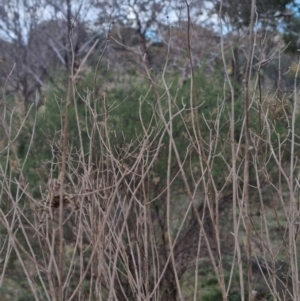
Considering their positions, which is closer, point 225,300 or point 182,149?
point 225,300

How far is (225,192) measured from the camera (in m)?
6.01

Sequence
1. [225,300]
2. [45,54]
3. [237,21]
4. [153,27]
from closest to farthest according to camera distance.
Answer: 1. [225,300]
2. [237,21]
3. [153,27]
4. [45,54]

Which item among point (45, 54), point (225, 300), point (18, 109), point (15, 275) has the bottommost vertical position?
point (15, 275)

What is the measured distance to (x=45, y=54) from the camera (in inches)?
618

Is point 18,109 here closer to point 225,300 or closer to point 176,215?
point 176,215

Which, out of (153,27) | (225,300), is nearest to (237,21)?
(153,27)

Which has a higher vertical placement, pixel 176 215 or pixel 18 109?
pixel 18 109

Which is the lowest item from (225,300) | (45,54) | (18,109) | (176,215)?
(176,215)

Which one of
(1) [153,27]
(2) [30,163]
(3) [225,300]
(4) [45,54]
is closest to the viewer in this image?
(3) [225,300]

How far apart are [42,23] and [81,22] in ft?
3.78

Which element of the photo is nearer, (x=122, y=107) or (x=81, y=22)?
(x=122, y=107)

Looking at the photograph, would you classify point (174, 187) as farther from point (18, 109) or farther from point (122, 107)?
point (18, 109)

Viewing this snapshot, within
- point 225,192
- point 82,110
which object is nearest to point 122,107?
point 82,110

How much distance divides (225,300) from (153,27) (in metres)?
13.3
